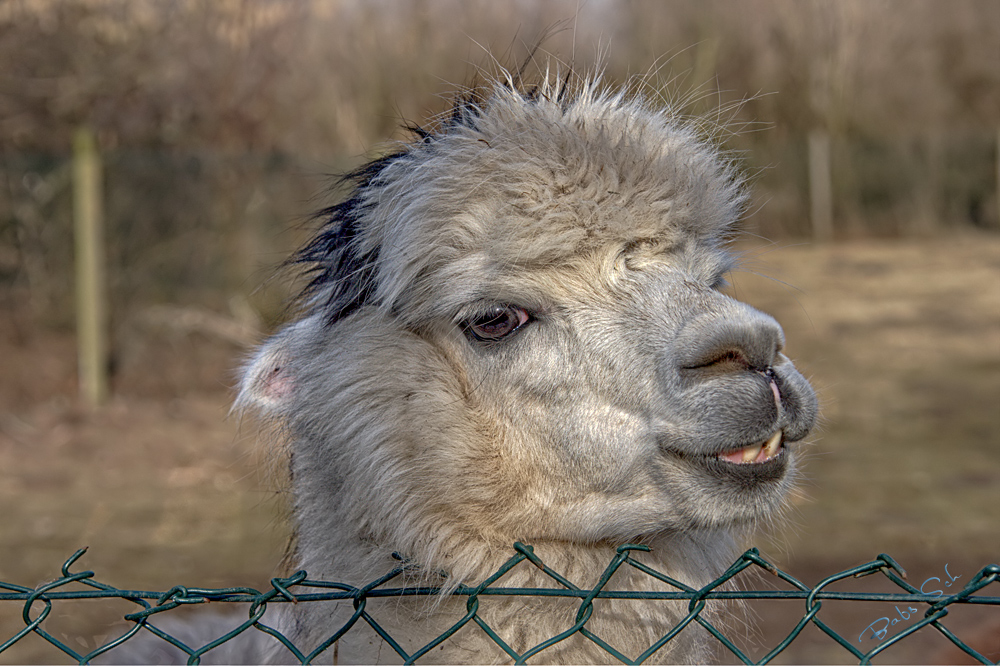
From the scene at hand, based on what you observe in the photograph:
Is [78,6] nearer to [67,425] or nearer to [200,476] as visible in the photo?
[67,425]

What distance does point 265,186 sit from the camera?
9.72 meters

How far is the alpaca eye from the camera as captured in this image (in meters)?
2.16

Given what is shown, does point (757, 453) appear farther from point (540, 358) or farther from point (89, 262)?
point (89, 262)

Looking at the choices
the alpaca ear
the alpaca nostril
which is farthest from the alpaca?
the alpaca ear

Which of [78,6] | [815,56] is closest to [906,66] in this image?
[815,56]

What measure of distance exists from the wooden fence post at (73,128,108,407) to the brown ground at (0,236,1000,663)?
13.2 inches

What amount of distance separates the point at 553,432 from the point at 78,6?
29.8 ft

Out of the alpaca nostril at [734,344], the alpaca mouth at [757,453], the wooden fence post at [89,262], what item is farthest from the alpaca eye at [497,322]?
the wooden fence post at [89,262]

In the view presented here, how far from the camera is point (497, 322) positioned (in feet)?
7.19

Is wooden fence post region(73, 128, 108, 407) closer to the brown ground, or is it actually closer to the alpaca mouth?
the brown ground

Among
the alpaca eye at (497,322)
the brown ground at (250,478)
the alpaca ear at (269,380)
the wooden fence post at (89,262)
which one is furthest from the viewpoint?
the wooden fence post at (89,262)

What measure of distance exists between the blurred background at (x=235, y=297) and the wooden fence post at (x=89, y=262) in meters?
0.02

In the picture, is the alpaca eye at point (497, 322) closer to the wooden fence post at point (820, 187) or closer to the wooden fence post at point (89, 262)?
the wooden fence post at point (89, 262)

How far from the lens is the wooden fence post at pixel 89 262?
8.89 meters
